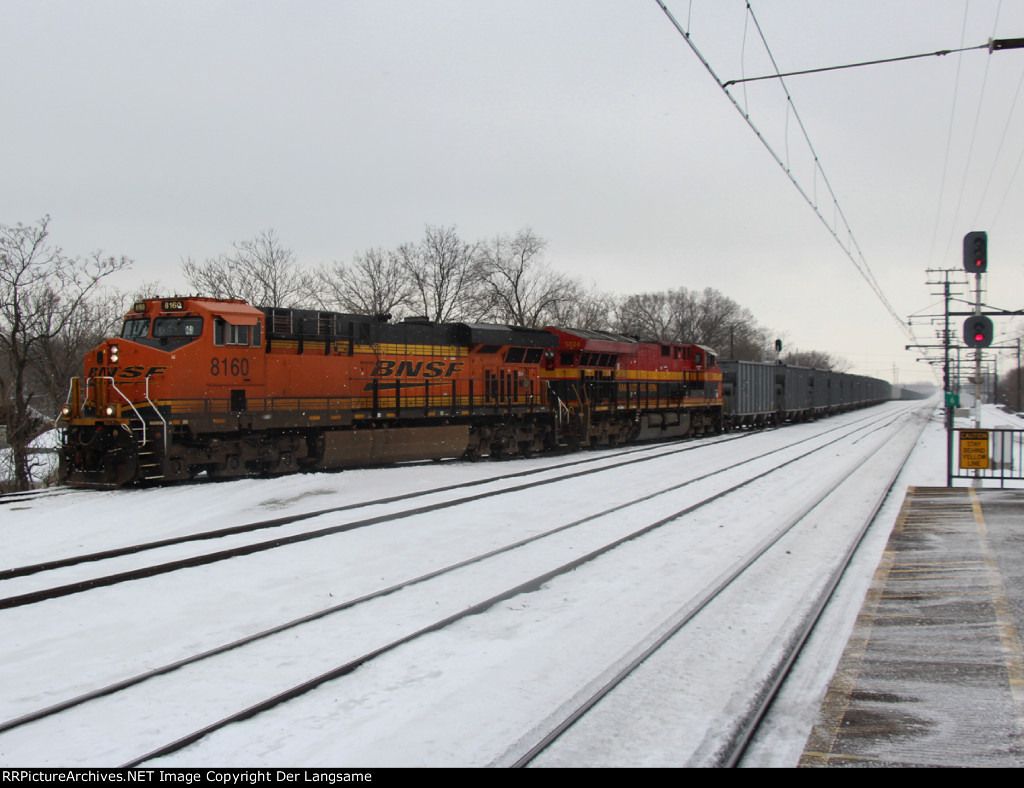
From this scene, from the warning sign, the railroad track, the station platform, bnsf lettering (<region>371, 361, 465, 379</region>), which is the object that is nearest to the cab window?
bnsf lettering (<region>371, 361, 465, 379</region>)

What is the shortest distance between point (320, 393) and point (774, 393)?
3067 centimetres

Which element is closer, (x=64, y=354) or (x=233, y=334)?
(x=233, y=334)

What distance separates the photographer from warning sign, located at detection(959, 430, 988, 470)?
14.7 meters

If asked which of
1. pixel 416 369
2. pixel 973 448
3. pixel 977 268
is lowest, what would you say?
pixel 973 448

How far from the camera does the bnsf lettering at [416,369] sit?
1798 cm

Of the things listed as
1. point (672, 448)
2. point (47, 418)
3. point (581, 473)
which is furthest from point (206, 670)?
point (47, 418)

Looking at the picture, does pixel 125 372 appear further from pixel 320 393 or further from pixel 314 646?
pixel 314 646

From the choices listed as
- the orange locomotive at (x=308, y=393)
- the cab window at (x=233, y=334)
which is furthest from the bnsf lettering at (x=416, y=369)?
the cab window at (x=233, y=334)

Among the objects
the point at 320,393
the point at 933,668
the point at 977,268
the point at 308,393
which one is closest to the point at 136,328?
Answer: the point at 308,393

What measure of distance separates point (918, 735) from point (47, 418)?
103 feet

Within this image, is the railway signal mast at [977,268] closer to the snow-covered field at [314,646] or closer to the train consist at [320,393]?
the snow-covered field at [314,646]

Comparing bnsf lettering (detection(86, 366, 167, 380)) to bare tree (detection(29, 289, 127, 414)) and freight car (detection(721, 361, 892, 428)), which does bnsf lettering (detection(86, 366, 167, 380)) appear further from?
freight car (detection(721, 361, 892, 428))

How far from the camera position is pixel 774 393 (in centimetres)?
4125
